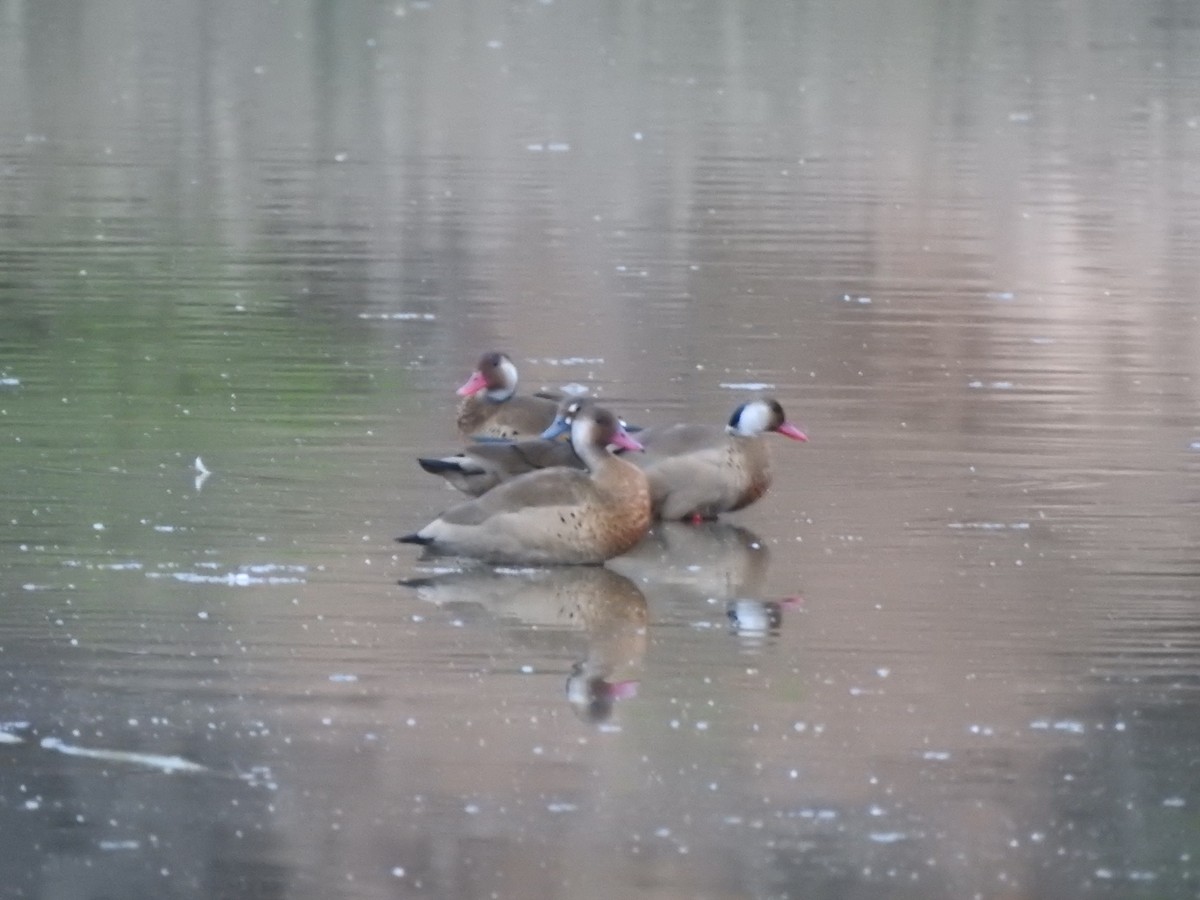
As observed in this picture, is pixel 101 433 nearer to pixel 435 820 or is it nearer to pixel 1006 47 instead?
pixel 435 820

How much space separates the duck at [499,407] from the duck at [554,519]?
67.0 inches

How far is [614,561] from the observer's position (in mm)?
10164

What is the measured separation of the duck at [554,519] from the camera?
386 inches

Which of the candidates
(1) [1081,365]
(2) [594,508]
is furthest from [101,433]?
(1) [1081,365]

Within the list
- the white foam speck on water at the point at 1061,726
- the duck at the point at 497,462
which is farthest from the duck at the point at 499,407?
the white foam speck on water at the point at 1061,726

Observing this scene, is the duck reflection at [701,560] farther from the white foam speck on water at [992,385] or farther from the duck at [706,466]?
the white foam speck on water at [992,385]

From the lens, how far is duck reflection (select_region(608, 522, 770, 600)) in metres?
9.71

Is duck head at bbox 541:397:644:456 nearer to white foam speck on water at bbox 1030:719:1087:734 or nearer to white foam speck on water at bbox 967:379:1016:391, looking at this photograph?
white foam speck on water at bbox 1030:719:1087:734

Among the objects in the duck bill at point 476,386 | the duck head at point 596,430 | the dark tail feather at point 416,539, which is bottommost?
the dark tail feather at point 416,539

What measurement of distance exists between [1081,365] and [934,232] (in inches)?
267

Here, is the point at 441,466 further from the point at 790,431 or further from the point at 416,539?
the point at 790,431

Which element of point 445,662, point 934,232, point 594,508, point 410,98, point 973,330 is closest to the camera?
point 445,662

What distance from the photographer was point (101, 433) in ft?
40.3

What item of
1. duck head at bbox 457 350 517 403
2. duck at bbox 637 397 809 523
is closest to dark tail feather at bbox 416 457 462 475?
duck at bbox 637 397 809 523
